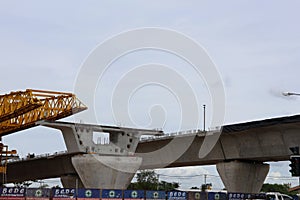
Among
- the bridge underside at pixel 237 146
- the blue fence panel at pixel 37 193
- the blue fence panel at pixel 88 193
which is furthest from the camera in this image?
the bridge underside at pixel 237 146

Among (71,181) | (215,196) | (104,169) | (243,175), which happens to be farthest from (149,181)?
(215,196)

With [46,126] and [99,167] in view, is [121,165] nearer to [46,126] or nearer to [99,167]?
[99,167]

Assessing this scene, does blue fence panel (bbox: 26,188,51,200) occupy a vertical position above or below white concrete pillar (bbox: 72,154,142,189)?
below

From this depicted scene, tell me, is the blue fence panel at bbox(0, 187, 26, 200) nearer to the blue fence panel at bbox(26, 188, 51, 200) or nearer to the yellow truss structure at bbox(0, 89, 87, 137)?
the blue fence panel at bbox(26, 188, 51, 200)

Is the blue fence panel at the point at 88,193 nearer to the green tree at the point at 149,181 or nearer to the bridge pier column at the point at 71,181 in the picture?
the bridge pier column at the point at 71,181

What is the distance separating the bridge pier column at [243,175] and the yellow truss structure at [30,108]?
60.8ft

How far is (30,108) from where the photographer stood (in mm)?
60344

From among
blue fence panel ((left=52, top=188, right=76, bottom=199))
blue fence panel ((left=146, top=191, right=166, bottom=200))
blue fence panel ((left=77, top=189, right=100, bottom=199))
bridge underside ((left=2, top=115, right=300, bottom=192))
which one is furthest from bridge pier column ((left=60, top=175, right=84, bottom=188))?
blue fence panel ((left=77, top=189, right=100, bottom=199))

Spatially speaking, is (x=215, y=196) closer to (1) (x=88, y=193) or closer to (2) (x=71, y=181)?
(1) (x=88, y=193)

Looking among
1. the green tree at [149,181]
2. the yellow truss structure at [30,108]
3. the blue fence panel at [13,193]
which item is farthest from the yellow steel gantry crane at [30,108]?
the green tree at [149,181]

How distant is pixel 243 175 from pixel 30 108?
2508cm

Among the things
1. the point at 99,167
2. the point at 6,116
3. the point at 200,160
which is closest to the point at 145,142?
the point at 200,160

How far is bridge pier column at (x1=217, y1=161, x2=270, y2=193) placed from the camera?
2420 inches

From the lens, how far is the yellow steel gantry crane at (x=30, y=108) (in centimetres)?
6050
